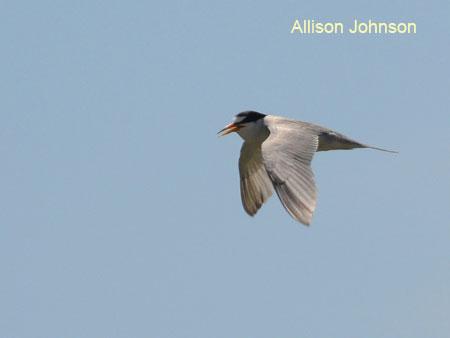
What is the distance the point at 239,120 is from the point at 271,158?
190 inches

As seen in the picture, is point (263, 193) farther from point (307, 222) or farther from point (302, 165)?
point (307, 222)

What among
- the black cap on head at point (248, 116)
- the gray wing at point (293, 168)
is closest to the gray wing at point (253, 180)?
the black cap on head at point (248, 116)

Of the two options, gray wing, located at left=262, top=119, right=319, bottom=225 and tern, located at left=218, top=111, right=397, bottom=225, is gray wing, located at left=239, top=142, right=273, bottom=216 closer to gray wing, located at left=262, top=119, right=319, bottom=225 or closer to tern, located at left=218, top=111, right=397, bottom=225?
tern, located at left=218, top=111, right=397, bottom=225

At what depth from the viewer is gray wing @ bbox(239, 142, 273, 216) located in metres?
22.5

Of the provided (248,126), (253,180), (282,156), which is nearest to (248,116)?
(248,126)

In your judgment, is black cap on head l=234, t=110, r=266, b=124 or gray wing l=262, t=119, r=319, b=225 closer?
gray wing l=262, t=119, r=319, b=225

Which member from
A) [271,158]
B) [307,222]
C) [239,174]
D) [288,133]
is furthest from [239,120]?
[307,222]

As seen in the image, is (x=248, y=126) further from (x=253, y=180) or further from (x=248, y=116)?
(x=253, y=180)

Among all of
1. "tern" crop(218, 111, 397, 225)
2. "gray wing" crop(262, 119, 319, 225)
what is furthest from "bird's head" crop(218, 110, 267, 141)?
"gray wing" crop(262, 119, 319, 225)

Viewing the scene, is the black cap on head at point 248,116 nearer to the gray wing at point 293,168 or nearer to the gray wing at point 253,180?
the gray wing at point 253,180

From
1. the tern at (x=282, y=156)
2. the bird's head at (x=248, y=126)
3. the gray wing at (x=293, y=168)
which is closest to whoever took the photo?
the gray wing at (x=293, y=168)

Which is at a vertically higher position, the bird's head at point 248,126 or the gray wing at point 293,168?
the bird's head at point 248,126

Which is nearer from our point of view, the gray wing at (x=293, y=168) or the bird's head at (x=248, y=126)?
the gray wing at (x=293, y=168)

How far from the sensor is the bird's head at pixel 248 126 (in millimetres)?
22016
